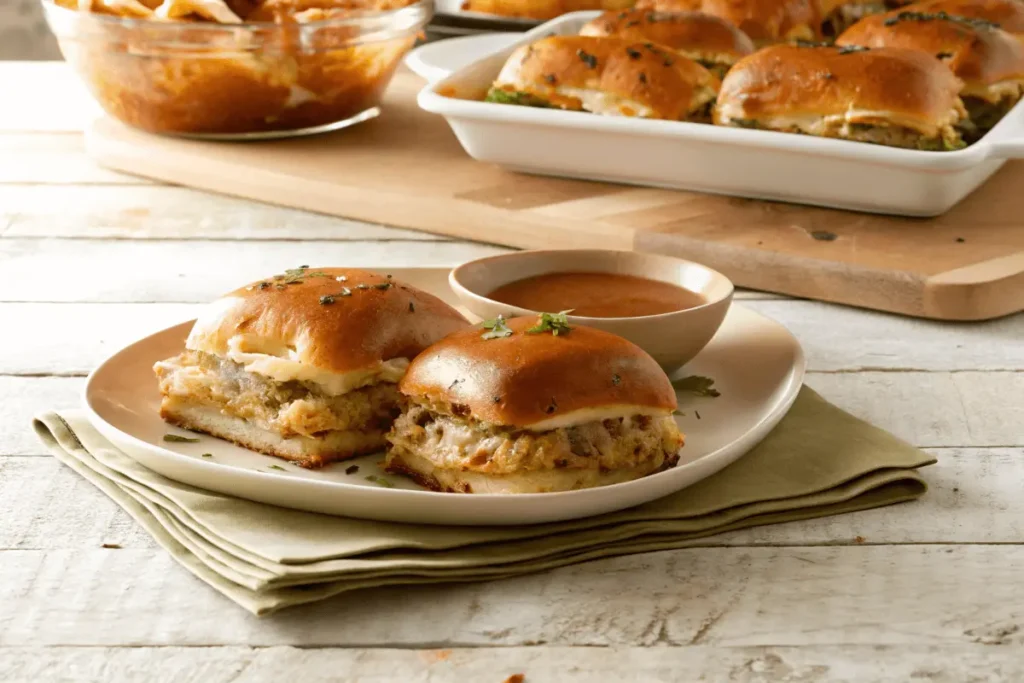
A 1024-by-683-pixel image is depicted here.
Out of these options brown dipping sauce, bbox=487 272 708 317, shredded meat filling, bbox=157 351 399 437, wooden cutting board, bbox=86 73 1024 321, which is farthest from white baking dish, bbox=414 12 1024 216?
shredded meat filling, bbox=157 351 399 437

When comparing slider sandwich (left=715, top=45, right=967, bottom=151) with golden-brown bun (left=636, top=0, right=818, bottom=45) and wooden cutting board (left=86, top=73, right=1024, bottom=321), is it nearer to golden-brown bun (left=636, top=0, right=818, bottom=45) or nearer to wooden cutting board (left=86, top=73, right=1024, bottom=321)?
wooden cutting board (left=86, top=73, right=1024, bottom=321)

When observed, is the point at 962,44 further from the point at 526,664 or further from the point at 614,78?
the point at 526,664

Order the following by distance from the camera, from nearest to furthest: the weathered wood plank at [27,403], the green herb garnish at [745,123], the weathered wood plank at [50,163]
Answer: the weathered wood plank at [27,403] < the green herb garnish at [745,123] < the weathered wood plank at [50,163]

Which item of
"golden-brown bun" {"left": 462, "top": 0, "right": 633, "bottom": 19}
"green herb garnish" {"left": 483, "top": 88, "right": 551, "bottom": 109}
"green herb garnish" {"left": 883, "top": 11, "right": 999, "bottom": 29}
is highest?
"green herb garnish" {"left": 883, "top": 11, "right": 999, "bottom": 29}

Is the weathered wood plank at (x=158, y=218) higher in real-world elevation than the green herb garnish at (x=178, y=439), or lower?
lower

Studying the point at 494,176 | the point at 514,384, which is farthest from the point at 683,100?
the point at 514,384

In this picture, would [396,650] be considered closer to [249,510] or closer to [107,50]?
[249,510]

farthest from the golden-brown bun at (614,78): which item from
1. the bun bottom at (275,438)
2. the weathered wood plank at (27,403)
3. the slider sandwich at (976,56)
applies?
the bun bottom at (275,438)

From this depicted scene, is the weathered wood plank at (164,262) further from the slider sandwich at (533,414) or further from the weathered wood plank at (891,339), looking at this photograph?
the slider sandwich at (533,414)
